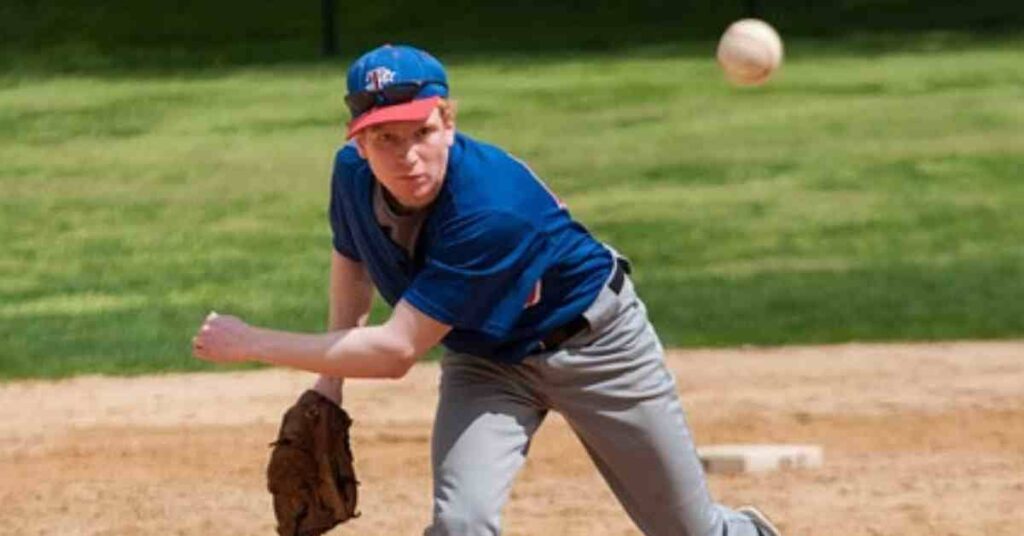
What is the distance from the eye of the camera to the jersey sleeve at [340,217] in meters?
5.77

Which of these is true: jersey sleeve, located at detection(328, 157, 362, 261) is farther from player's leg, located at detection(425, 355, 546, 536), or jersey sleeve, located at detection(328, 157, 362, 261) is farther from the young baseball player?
player's leg, located at detection(425, 355, 546, 536)

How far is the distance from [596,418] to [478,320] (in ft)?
1.61

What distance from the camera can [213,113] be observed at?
21031 millimetres

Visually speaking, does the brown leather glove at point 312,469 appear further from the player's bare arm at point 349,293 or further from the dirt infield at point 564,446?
the dirt infield at point 564,446

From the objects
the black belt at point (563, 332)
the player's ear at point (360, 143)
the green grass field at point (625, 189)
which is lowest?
the green grass field at point (625, 189)

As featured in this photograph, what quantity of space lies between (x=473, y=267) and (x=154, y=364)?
6.83 m

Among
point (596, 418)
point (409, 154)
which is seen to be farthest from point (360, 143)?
point (596, 418)

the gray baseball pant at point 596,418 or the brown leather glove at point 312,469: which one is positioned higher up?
the gray baseball pant at point 596,418

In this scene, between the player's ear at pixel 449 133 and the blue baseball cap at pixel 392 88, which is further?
the player's ear at pixel 449 133

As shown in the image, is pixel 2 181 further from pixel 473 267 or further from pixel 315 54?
pixel 473 267

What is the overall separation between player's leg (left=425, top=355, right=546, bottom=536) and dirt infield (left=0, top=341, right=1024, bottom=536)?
233 cm

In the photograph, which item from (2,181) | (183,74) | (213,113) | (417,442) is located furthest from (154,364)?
(183,74)

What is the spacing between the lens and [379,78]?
17.8ft

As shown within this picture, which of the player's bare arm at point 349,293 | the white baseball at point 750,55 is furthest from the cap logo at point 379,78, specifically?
the white baseball at point 750,55
